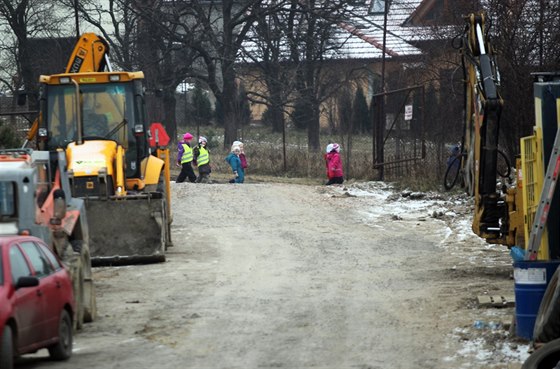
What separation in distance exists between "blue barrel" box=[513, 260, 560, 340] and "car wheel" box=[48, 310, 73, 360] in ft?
14.9

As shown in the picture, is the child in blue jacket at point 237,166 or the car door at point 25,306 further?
the child in blue jacket at point 237,166

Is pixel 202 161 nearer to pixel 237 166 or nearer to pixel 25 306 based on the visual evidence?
pixel 237 166

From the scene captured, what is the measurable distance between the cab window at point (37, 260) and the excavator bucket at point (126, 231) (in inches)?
276

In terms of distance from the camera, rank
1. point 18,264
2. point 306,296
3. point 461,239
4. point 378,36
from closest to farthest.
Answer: point 18,264, point 306,296, point 461,239, point 378,36

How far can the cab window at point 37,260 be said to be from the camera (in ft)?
37.2

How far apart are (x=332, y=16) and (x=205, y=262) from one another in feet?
93.7

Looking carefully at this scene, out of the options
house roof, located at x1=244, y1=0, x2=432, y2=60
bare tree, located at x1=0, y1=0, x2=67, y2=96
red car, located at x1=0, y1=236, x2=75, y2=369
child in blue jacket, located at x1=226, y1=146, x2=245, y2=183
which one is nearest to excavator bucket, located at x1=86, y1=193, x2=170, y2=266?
red car, located at x1=0, y1=236, x2=75, y2=369

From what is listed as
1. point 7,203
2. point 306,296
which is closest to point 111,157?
point 306,296

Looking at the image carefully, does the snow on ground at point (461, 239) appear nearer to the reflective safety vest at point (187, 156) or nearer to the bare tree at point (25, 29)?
the reflective safety vest at point (187, 156)

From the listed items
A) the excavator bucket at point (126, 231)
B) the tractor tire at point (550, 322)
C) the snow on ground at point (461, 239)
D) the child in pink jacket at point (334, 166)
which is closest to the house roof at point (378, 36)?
the child in pink jacket at point (334, 166)

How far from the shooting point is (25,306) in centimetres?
1053

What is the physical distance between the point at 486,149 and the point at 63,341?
7130 mm

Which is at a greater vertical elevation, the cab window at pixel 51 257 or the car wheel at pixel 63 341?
the cab window at pixel 51 257

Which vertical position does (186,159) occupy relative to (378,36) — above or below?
below
